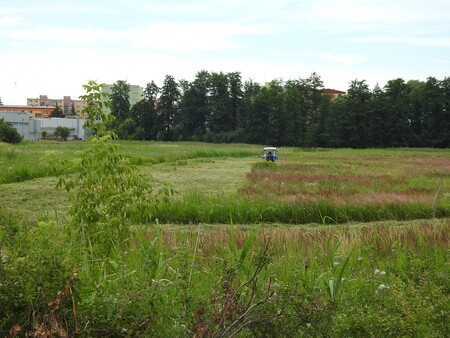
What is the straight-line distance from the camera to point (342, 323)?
9.99 feet

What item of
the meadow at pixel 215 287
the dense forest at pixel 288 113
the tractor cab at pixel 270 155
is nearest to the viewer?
the meadow at pixel 215 287

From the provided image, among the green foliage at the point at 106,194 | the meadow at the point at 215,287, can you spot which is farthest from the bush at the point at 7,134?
the green foliage at the point at 106,194

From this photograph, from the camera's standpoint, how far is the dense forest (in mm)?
71375

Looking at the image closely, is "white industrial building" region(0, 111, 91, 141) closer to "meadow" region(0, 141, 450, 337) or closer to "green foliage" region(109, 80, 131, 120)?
"green foliage" region(109, 80, 131, 120)

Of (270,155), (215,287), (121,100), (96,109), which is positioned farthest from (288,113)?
(215,287)

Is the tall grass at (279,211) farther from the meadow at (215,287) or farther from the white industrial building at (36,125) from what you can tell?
the white industrial building at (36,125)

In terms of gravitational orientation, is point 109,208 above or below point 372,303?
above

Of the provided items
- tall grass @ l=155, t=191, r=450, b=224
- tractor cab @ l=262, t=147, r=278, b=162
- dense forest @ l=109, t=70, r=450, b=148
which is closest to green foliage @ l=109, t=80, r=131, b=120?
dense forest @ l=109, t=70, r=450, b=148

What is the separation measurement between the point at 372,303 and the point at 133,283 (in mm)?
1718

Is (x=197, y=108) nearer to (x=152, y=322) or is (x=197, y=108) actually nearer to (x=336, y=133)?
(x=336, y=133)

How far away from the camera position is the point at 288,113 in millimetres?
82312

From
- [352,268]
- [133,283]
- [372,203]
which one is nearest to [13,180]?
[372,203]

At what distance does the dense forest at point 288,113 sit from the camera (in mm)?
71375

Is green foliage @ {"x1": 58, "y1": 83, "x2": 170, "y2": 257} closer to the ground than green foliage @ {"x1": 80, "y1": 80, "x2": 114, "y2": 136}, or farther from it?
closer to the ground
